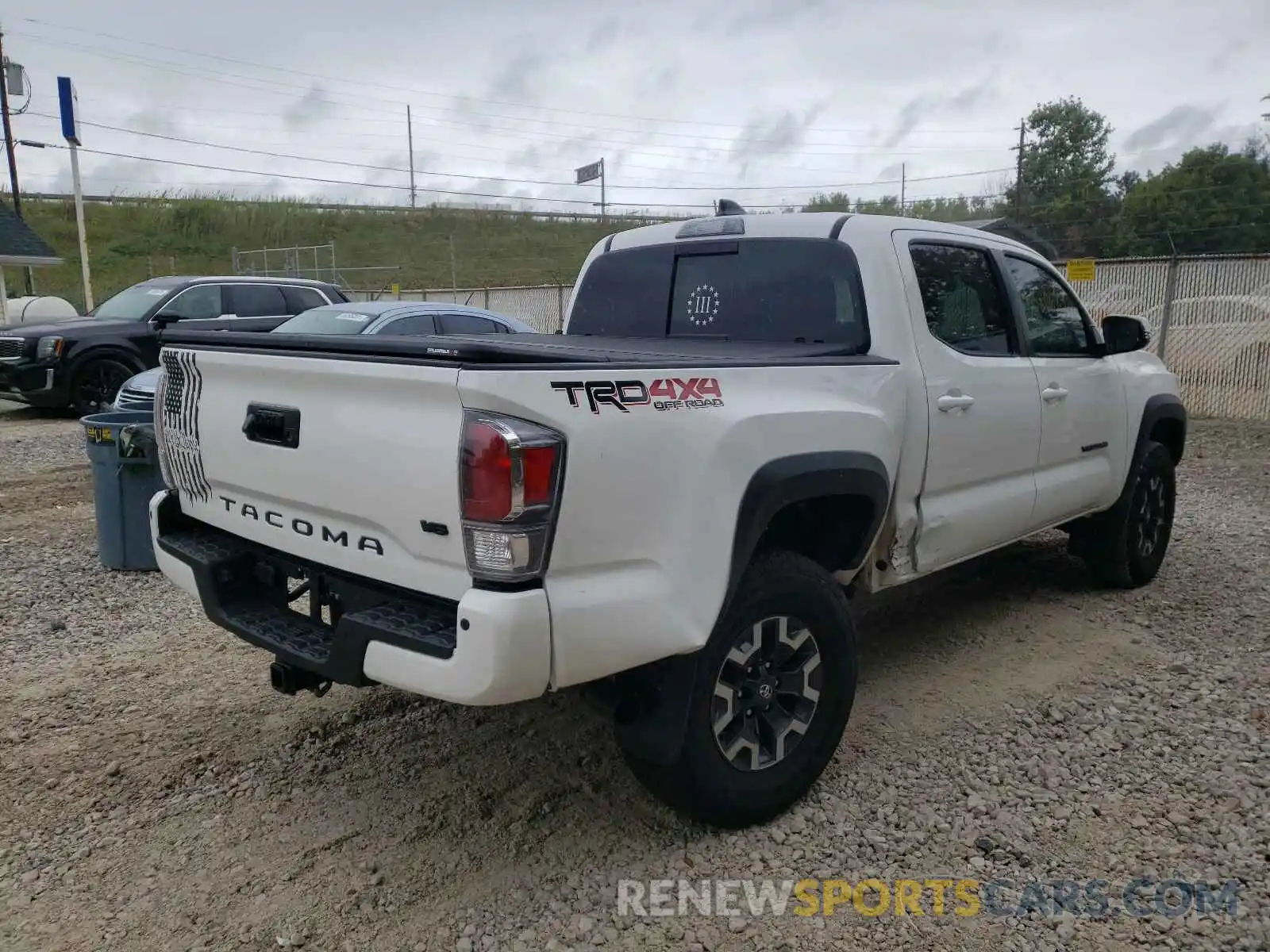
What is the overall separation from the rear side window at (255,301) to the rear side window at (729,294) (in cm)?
904

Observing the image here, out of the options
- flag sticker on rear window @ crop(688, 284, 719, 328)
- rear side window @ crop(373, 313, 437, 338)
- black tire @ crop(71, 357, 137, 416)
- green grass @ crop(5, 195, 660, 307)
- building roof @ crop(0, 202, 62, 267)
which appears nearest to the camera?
flag sticker on rear window @ crop(688, 284, 719, 328)

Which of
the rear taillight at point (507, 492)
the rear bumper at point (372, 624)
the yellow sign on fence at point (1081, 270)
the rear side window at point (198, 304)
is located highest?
the yellow sign on fence at point (1081, 270)

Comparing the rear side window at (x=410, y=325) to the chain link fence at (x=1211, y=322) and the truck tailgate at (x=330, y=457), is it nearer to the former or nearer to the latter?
the truck tailgate at (x=330, y=457)

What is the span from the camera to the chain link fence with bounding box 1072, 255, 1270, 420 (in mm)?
12289

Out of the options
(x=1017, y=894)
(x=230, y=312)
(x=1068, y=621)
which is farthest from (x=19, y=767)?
(x=230, y=312)

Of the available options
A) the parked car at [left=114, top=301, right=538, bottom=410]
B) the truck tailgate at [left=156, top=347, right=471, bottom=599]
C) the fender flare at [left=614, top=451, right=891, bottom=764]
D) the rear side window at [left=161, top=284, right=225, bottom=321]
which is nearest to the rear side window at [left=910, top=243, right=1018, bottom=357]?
the fender flare at [left=614, top=451, right=891, bottom=764]

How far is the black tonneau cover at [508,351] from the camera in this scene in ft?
7.90

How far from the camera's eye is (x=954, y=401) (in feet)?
12.5

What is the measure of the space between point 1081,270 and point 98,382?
12974 millimetres

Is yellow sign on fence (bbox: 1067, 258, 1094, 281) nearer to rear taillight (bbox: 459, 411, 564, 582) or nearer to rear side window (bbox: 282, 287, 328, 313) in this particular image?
rear side window (bbox: 282, 287, 328, 313)

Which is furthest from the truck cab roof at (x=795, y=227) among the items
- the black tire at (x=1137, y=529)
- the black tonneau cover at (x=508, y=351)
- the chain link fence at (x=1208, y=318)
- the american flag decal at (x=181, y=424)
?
the chain link fence at (x=1208, y=318)

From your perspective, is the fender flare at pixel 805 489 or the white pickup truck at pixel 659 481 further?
the fender flare at pixel 805 489

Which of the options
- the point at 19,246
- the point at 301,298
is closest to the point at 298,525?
the point at 301,298

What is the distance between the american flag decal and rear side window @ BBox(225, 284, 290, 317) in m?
9.40
